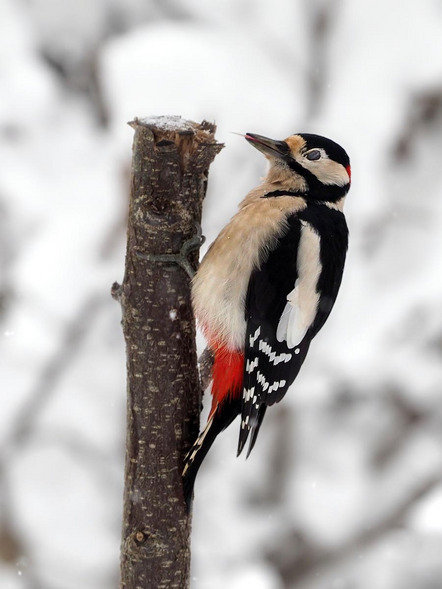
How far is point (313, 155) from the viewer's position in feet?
9.56

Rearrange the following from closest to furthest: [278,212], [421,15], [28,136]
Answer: [278,212]
[28,136]
[421,15]

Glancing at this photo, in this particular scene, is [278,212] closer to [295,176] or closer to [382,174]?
[295,176]

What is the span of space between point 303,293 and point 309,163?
1.64 ft

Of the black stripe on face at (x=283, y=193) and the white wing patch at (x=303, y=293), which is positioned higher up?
the black stripe on face at (x=283, y=193)

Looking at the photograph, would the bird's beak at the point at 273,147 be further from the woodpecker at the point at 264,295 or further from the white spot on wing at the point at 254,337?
the white spot on wing at the point at 254,337

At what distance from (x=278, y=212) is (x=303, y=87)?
3246 millimetres

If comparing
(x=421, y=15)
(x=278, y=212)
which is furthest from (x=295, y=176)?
(x=421, y=15)

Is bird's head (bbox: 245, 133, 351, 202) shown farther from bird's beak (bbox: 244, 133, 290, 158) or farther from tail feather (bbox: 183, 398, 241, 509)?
tail feather (bbox: 183, 398, 241, 509)

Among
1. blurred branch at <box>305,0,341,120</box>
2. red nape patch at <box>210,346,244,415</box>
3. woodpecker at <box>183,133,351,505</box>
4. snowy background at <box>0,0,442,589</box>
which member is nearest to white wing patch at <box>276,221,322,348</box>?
woodpecker at <box>183,133,351,505</box>

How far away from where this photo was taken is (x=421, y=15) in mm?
6184

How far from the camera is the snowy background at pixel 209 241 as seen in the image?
5.17 m

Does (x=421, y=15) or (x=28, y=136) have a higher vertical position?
(x=421, y=15)

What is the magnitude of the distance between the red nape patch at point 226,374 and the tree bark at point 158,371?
0.28 metres

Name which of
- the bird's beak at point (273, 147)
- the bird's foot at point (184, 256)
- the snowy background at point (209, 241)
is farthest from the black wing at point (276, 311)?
the snowy background at point (209, 241)
